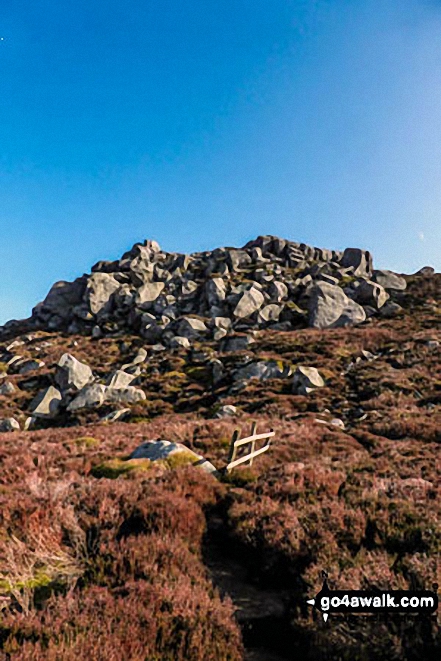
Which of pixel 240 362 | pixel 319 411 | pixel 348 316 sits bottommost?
pixel 319 411

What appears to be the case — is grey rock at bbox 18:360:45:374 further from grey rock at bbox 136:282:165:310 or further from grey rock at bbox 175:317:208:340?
grey rock at bbox 136:282:165:310

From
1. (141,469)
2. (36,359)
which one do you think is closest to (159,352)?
(36,359)

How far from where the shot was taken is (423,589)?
3982mm

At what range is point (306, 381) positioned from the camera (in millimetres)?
26969

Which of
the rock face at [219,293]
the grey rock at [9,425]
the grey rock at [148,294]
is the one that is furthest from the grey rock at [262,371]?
the grey rock at [148,294]

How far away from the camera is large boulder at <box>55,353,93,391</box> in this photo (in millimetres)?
35188

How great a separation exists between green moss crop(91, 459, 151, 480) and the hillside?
7cm

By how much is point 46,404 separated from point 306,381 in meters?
22.7

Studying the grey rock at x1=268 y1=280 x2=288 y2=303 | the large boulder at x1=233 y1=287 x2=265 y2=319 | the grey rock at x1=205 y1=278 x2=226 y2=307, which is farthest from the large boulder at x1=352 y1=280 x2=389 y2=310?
the grey rock at x1=205 y1=278 x2=226 y2=307

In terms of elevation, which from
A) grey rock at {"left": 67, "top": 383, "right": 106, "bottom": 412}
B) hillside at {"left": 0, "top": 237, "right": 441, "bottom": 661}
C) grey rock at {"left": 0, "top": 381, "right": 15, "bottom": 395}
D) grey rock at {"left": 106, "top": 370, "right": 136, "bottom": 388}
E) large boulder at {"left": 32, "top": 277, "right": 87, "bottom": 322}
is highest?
large boulder at {"left": 32, "top": 277, "right": 87, "bottom": 322}

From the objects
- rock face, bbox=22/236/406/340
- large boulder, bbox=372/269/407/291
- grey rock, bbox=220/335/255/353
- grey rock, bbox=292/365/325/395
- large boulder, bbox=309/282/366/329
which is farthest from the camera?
large boulder, bbox=372/269/407/291

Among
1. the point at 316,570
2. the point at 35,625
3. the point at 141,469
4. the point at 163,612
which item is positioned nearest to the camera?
the point at 35,625

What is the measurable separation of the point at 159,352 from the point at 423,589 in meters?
42.8

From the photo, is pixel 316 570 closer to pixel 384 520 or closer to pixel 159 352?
pixel 384 520
